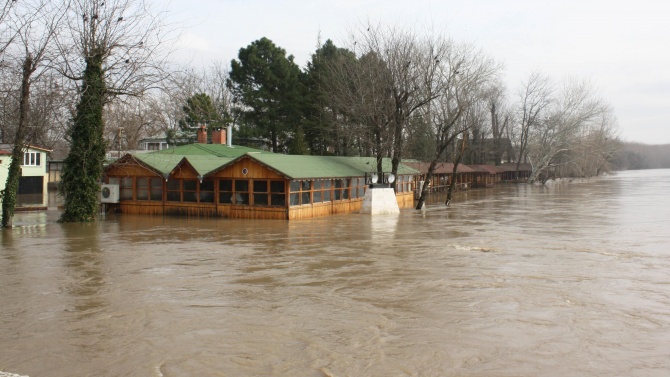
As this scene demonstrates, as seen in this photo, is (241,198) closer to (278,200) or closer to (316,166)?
(278,200)

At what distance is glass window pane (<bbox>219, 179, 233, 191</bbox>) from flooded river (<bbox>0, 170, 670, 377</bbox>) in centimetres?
532

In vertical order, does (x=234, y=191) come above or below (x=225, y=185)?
below

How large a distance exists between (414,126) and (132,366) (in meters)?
35.1

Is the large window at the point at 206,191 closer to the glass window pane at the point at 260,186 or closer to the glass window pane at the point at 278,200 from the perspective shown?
the glass window pane at the point at 260,186

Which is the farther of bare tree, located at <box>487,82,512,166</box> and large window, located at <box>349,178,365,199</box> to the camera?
bare tree, located at <box>487,82,512,166</box>

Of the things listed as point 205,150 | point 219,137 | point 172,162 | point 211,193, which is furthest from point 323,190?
point 219,137

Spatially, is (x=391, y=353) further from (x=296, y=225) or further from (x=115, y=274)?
(x=296, y=225)

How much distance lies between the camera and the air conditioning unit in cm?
2780

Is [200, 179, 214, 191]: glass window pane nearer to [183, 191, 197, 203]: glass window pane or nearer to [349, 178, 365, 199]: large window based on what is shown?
[183, 191, 197, 203]: glass window pane

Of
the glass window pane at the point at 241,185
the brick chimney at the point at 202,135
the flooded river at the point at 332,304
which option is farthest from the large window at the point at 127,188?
the brick chimney at the point at 202,135

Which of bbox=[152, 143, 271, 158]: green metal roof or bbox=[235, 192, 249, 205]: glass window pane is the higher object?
bbox=[152, 143, 271, 158]: green metal roof

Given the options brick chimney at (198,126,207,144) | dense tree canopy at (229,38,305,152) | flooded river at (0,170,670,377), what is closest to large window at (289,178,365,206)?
flooded river at (0,170,670,377)

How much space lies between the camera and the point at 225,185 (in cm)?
2625

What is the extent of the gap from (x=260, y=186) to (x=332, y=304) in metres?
15.0
